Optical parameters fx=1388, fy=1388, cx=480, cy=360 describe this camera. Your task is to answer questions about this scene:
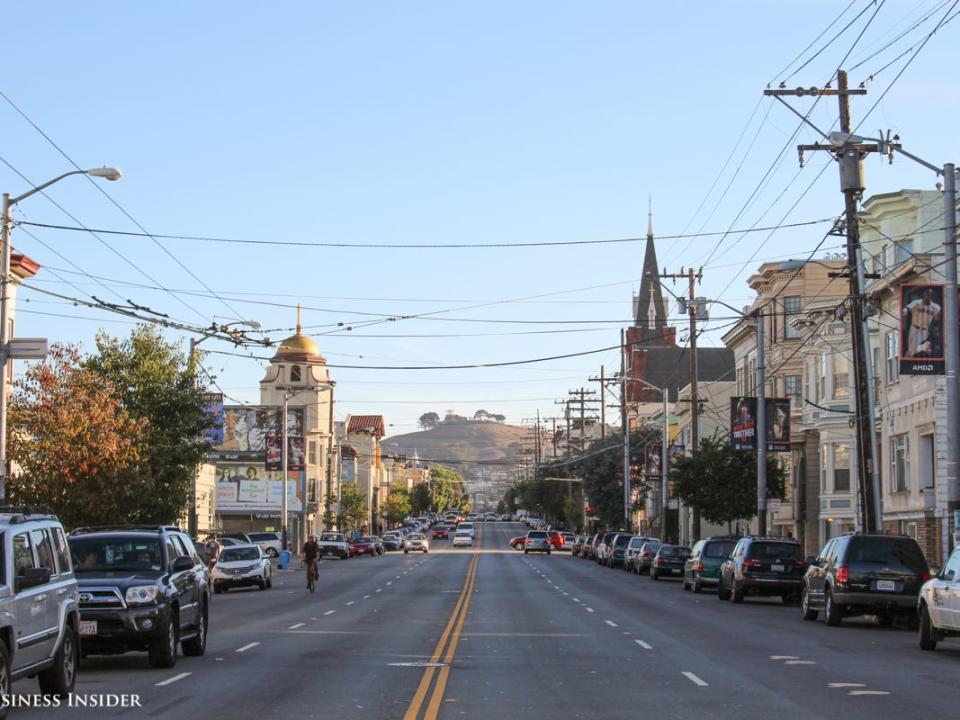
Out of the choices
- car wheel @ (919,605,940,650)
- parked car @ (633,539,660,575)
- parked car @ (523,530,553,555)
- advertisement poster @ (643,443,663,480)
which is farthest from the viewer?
parked car @ (523,530,553,555)

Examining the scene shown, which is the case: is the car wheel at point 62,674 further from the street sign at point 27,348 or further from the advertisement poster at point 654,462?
the advertisement poster at point 654,462

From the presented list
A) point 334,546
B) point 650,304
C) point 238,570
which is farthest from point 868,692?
point 650,304

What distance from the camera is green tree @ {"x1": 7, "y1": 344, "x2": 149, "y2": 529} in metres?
33.7

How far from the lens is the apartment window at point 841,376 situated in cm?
5234

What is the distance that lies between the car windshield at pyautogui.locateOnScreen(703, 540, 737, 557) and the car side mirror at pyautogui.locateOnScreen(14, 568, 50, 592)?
31.6 meters

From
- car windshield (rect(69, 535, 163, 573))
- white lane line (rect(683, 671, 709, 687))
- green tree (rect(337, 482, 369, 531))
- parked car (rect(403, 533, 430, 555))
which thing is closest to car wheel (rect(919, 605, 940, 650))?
white lane line (rect(683, 671, 709, 687))

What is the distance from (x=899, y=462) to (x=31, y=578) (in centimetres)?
3809

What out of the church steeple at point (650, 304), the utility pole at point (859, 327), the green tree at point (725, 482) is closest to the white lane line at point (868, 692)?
the utility pole at point (859, 327)

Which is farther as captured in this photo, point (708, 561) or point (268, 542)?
point (268, 542)

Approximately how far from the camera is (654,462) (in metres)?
74.3

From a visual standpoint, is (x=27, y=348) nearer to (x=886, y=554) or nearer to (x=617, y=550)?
(x=886, y=554)

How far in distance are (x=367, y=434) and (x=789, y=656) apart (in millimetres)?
144145

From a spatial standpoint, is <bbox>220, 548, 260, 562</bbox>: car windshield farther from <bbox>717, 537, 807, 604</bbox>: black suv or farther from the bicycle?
<bbox>717, 537, 807, 604</bbox>: black suv

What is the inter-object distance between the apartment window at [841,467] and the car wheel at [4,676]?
45630 millimetres
